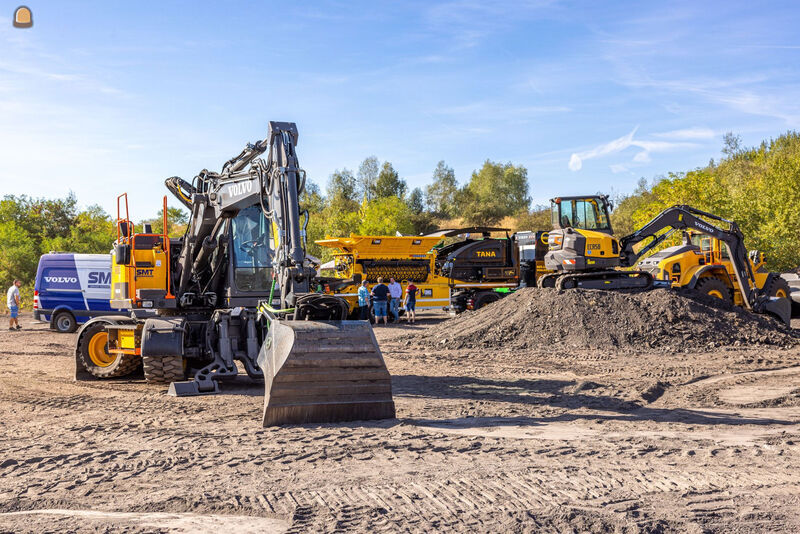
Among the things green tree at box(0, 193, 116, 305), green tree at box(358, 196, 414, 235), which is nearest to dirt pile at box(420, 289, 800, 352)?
green tree at box(0, 193, 116, 305)

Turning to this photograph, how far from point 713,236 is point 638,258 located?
1.92 m

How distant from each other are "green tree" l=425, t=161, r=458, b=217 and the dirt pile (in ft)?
168

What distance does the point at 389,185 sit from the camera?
201 feet

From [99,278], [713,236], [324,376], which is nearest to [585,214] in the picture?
[713,236]

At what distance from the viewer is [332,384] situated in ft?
23.1

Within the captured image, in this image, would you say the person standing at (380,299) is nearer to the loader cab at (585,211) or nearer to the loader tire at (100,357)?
the loader cab at (585,211)

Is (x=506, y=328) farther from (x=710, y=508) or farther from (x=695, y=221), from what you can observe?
(x=710, y=508)

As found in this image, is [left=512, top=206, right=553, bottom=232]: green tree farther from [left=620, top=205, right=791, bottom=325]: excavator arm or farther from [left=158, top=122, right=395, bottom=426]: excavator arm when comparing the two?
[left=158, top=122, right=395, bottom=426]: excavator arm

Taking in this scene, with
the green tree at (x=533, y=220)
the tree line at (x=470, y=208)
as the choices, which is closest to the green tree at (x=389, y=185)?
the tree line at (x=470, y=208)

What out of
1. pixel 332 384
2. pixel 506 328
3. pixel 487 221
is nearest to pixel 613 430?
pixel 332 384

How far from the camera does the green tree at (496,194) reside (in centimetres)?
6544

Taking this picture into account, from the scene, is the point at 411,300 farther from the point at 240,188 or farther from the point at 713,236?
the point at 240,188

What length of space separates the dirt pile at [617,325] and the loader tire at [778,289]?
248cm

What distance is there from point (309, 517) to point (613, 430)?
3.69m
